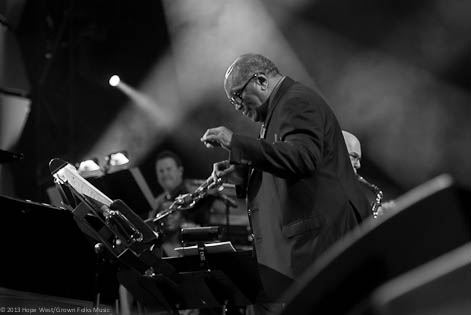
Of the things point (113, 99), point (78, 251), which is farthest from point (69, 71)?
point (78, 251)

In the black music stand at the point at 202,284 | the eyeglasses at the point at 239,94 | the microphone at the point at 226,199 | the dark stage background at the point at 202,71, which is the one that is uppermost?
the dark stage background at the point at 202,71

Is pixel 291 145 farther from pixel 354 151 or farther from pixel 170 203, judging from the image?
pixel 170 203

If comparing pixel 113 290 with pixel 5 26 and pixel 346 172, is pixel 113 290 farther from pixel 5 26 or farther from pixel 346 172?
pixel 5 26

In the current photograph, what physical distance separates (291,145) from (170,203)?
3.15 metres

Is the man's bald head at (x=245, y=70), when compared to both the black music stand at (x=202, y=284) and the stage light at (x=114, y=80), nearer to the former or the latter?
the black music stand at (x=202, y=284)

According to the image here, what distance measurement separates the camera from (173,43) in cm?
797

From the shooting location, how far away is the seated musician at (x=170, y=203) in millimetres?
5703

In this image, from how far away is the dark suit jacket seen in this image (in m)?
2.79

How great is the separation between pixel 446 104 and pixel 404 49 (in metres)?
0.71

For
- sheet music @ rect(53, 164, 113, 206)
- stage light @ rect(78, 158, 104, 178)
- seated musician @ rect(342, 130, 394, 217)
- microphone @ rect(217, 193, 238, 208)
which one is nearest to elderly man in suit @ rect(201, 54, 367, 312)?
sheet music @ rect(53, 164, 113, 206)

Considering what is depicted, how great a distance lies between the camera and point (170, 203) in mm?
5844

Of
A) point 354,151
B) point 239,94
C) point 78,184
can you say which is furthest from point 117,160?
point 239,94

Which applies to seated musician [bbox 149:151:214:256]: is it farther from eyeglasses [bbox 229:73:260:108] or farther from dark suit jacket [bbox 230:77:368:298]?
dark suit jacket [bbox 230:77:368:298]

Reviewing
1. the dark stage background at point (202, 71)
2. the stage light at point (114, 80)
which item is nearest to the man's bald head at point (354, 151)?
the dark stage background at point (202, 71)
